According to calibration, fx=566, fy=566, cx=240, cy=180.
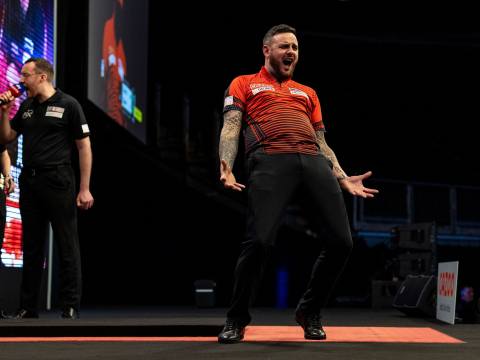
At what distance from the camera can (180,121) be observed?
34.0 ft

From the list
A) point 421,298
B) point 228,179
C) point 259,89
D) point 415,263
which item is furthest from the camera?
point 415,263

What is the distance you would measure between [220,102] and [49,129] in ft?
29.8

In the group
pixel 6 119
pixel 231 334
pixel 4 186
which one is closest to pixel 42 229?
pixel 4 186

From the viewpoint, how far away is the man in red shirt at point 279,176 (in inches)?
88.6

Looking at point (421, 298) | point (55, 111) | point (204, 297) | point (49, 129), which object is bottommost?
point (204, 297)

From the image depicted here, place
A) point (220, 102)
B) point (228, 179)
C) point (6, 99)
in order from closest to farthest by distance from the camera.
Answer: point (228, 179) < point (6, 99) < point (220, 102)

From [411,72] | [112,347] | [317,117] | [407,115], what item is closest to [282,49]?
[317,117]

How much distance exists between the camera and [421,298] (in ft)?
14.0

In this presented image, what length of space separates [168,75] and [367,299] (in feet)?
18.8

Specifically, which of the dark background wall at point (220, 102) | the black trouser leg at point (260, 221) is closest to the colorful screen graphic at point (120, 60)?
the dark background wall at point (220, 102)

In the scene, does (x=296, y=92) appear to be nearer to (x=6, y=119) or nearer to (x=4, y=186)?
(x=6, y=119)

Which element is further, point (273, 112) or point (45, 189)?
point (45, 189)

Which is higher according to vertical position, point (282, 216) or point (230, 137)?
point (230, 137)

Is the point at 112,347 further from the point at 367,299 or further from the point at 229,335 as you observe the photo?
the point at 367,299
